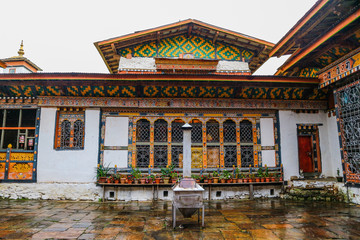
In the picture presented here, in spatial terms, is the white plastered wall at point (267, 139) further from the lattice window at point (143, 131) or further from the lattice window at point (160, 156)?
the lattice window at point (143, 131)

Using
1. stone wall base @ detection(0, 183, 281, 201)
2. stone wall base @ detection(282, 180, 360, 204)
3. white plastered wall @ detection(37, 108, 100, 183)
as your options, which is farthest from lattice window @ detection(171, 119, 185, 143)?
stone wall base @ detection(282, 180, 360, 204)

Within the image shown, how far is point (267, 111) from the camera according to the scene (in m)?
10.3

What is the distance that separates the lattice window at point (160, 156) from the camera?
32.1 ft

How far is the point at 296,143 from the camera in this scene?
1008 cm

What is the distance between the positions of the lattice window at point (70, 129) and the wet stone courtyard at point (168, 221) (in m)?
2.23

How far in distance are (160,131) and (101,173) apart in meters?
2.78

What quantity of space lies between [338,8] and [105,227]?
8286 millimetres

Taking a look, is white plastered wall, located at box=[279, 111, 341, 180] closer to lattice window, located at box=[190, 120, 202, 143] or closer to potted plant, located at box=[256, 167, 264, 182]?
potted plant, located at box=[256, 167, 264, 182]

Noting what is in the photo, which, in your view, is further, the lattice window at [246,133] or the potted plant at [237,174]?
the lattice window at [246,133]

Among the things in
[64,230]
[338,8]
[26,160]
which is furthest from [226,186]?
[26,160]

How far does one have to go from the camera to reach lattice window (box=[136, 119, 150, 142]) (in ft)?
32.7

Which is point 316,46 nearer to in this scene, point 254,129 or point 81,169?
point 254,129

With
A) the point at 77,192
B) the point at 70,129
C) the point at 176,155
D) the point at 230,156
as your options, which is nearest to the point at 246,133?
the point at 230,156

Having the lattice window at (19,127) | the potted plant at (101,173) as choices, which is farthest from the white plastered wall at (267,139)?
the lattice window at (19,127)
